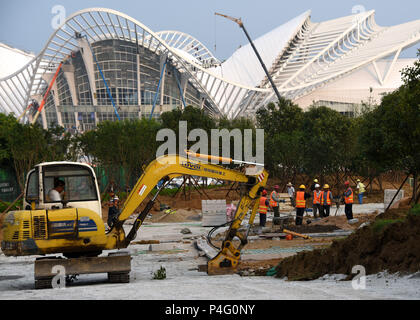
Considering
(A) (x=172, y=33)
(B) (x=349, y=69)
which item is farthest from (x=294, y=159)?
(A) (x=172, y=33)

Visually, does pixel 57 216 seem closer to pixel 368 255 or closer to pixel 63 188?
pixel 63 188

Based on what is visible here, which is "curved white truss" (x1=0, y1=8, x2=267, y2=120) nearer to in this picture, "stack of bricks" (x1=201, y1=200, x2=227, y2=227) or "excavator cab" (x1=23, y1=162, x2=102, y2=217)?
"stack of bricks" (x1=201, y1=200, x2=227, y2=227)

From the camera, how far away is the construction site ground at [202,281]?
30.8ft

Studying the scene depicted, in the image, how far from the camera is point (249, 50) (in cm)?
9412

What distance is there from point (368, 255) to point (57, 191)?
580cm

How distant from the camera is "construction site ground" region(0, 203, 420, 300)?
30.8 feet

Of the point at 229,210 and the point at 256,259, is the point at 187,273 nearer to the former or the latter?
the point at 256,259

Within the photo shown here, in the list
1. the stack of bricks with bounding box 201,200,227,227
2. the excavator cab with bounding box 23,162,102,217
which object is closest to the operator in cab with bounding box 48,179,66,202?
the excavator cab with bounding box 23,162,102,217

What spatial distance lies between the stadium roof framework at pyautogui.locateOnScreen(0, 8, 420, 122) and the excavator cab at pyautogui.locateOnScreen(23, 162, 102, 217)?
2748 inches

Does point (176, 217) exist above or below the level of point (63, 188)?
below

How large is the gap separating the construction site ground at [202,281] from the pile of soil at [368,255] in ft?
0.96

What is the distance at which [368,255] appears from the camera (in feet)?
37.2

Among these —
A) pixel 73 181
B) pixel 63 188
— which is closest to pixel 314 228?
pixel 73 181

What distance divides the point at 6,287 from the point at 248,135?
3478cm
